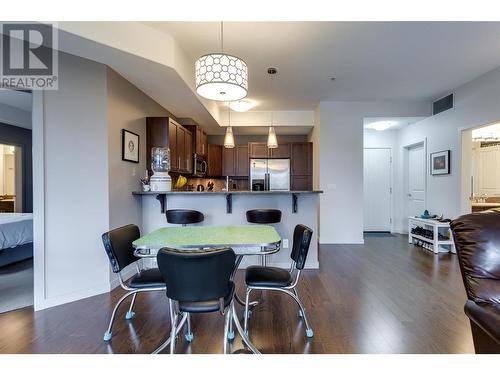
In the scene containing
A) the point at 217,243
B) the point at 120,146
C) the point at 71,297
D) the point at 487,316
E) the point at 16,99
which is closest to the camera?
the point at 487,316

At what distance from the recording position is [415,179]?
553 centimetres

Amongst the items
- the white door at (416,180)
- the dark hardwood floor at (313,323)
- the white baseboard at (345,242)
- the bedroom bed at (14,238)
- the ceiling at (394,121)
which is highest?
the ceiling at (394,121)

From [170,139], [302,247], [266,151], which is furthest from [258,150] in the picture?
[302,247]

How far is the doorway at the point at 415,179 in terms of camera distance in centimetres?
524

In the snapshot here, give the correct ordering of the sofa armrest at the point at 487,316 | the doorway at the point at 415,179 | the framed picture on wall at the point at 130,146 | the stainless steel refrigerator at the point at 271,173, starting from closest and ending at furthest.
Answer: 1. the sofa armrest at the point at 487,316
2. the framed picture on wall at the point at 130,146
3. the doorway at the point at 415,179
4. the stainless steel refrigerator at the point at 271,173

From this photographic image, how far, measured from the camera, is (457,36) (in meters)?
2.79

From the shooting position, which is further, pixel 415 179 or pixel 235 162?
pixel 235 162

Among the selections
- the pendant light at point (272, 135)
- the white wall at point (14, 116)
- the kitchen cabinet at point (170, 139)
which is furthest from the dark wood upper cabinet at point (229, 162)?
the white wall at point (14, 116)

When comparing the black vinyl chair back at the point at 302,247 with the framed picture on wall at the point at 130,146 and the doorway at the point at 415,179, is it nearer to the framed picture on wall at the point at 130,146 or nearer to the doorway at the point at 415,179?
the framed picture on wall at the point at 130,146

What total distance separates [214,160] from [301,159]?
210 cm

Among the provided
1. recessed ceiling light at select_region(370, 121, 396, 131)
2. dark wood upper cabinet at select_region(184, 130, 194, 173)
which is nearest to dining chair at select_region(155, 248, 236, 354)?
dark wood upper cabinet at select_region(184, 130, 194, 173)

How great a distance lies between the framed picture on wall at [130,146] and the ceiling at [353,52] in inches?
48.9

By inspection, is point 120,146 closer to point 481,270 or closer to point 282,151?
point 481,270
